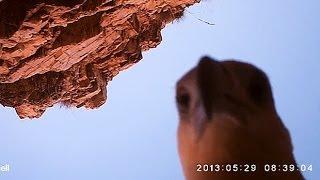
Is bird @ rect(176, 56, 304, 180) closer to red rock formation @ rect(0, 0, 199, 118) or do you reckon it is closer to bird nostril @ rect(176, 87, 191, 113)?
bird nostril @ rect(176, 87, 191, 113)

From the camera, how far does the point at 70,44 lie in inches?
339

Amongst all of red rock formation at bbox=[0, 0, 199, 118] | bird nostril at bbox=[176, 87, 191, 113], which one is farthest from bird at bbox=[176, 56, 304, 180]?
red rock formation at bbox=[0, 0, 199, 118]

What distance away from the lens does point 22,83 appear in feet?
32.4

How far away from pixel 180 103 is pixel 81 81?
28.5 ft

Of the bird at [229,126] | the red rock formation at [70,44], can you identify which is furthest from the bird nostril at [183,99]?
the red rock formation at [70,44]

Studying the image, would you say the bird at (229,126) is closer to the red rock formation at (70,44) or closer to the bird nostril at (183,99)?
the bird nostril at (183,99)

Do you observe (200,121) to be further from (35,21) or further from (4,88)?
(4,88)

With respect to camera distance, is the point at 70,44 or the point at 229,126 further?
the point at 70,44

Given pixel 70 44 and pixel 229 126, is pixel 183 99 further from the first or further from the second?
pixel 70 44

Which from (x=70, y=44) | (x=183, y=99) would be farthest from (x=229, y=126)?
(x=70, y=44)

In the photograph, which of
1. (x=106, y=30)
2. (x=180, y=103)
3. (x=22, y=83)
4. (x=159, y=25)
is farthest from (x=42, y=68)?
(x=180, y=103)

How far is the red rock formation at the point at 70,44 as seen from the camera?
7.36 metres

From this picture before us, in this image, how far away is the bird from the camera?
161cm

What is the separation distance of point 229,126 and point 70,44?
7.37 meters
